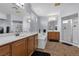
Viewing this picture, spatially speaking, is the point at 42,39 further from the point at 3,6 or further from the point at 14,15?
the point at 3,6

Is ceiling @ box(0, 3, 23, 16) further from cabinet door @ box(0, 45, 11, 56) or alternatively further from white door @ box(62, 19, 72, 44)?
white door @ box(62, 19, 72, 44)

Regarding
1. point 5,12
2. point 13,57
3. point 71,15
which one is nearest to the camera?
point 13,57

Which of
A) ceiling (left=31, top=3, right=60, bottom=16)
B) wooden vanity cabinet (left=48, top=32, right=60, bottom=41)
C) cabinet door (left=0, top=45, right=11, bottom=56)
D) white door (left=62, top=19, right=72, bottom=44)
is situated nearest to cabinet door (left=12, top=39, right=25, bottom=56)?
cabinet door (left=0, top=45, right=11, bottom=56)

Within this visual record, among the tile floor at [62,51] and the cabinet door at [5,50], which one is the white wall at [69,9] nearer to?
the tile floor at [62,51]

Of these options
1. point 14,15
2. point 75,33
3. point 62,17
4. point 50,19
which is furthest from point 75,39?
point 14,15

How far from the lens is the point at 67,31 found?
655cm

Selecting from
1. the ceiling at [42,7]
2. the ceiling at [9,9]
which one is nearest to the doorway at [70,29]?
the ceiling at [42,7]

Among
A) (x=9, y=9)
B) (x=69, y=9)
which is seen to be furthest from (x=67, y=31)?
(x=9, y=9)

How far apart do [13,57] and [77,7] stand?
4.69m

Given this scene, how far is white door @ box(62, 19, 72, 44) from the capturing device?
6.22 meters

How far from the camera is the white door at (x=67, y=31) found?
20.4ft

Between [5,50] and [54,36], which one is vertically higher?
[5,50]

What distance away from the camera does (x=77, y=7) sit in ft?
17.5

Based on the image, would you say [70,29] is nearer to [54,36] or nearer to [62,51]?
[54,36]
